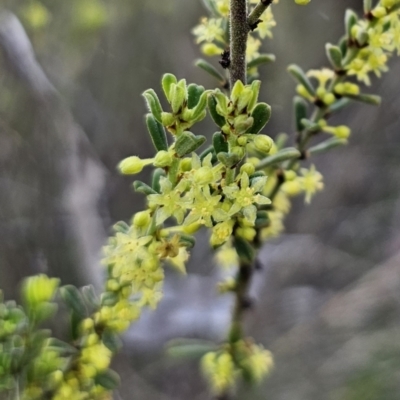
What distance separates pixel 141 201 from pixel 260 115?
4.90ft

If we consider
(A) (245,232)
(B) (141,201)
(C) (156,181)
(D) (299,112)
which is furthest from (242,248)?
(B) (141,201)

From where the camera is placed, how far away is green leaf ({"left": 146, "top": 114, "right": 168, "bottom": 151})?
44cm

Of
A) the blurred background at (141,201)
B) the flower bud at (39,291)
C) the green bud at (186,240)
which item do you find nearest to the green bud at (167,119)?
the green bud at (186,240)

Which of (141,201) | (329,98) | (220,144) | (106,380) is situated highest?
(141,201)

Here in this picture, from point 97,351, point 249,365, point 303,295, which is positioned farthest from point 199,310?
point 97,351

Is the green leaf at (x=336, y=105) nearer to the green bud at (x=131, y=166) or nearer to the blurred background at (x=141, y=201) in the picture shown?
the green bud at (x=131, y=166)

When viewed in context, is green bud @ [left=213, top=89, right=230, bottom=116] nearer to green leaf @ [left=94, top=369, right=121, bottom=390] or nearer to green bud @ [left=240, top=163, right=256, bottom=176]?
green bud @ [left=240, top=163, right=256, bottom=176]

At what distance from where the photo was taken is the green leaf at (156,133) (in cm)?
44

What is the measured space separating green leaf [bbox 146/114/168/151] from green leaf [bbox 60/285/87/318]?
0.25 meters

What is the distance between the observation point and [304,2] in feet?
1.27

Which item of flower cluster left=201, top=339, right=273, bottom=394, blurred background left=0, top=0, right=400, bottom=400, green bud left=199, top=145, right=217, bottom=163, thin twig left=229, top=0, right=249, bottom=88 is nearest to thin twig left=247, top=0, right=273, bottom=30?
thin twig left=229, top=0, right=249, bottom=88

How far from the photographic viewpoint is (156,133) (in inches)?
17.2

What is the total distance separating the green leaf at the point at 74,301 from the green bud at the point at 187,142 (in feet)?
0.92

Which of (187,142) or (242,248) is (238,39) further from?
(242,248)
